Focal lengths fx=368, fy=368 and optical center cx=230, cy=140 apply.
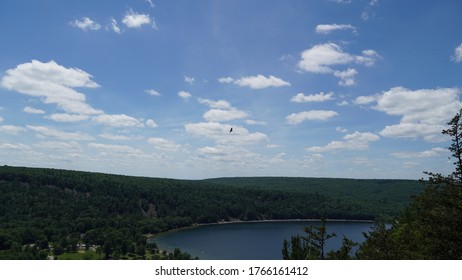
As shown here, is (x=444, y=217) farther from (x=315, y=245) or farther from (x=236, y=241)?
(x=236, y=241)

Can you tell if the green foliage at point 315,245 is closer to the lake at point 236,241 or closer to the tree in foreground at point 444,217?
the tree in foreground at point 444,217

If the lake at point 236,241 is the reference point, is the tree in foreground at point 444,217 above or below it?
above

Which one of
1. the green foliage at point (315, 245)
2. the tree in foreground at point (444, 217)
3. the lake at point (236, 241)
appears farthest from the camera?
the lake at point (236, 241)

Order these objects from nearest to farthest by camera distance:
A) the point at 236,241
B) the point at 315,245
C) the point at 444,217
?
the point at 444,217 → the point at 315,245 → the point at 236,241

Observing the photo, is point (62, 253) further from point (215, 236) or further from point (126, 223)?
point (215, 236)

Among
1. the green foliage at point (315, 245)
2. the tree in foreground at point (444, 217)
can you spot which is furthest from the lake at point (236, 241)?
the tree in foreground at point (444, 217)

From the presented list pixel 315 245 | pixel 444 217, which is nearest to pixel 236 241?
pixel 315 245

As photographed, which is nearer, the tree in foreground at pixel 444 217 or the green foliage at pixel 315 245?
the tree in foreground at pixel 444 217

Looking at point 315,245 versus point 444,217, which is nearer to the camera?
point 444,217

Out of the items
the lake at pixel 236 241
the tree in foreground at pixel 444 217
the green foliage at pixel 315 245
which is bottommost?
the lake at pixel 236 241
